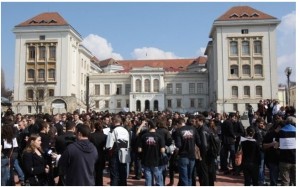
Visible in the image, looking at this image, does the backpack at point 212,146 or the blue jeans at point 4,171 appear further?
the backpack at point 212,146

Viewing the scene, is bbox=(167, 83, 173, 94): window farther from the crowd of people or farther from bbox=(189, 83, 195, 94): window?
the crowd of people

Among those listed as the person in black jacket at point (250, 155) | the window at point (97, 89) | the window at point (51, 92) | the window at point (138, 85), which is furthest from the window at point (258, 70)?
the person in black jacket at point (250, 155)

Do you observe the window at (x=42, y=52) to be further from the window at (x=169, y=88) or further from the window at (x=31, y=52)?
the window at (x=169, y=88)

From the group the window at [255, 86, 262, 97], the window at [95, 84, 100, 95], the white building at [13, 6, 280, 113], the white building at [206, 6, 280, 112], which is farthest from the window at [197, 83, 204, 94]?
the window at [95, 84, 100, 95]

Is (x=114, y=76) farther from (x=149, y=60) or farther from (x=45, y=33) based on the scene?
(x=149, y=60)

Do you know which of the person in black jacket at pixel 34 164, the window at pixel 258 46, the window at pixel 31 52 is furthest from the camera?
the window at pixel 31 52

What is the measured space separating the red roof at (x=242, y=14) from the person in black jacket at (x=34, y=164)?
189 ft

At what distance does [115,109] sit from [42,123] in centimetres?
7540

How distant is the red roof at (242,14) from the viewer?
61.8m

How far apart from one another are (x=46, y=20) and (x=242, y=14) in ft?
116

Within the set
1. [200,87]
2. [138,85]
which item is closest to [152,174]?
[138,85]

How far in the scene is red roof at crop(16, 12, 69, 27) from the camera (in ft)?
215

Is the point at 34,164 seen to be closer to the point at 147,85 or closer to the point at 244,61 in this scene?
the point at 244,61

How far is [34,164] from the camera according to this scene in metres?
7.32
